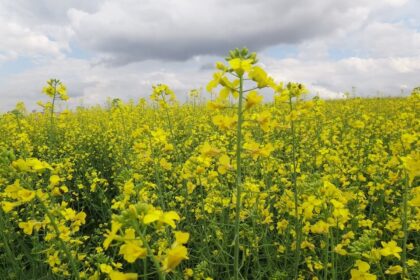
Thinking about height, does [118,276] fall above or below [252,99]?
below

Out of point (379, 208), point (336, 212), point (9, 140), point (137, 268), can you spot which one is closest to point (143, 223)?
point (336, 212)

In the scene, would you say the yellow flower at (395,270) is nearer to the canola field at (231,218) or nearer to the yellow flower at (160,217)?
the canola field at (231,218)

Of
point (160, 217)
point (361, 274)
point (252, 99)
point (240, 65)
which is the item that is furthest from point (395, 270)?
point (160, 217)

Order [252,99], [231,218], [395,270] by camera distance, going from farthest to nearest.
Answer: [231,218]
[395,270]
[252,99]

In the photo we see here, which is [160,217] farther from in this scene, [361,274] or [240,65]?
[361,274]

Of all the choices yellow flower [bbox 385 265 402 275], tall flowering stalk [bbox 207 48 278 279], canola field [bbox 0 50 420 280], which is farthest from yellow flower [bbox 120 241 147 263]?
yellow flower [bbox 385 265 402 275]

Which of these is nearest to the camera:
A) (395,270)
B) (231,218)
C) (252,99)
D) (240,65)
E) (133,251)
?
(133,251)

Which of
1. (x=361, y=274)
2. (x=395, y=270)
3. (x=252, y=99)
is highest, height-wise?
(x=252, y=99)

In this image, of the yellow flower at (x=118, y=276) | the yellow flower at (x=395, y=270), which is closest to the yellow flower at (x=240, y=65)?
the yellow flower at (x=118, y=276)

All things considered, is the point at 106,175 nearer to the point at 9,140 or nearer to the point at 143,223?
the point at 9,140

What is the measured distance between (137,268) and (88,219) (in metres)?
1.93

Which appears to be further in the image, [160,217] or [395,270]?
[395,270]

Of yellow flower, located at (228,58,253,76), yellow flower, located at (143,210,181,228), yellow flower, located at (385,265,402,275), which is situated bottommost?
yellow flower, located at (385,265,402,275)

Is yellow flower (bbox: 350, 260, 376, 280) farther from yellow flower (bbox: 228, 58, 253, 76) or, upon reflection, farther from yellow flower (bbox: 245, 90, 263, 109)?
yellow flower (bbox: 228, 58, 253, 76)
